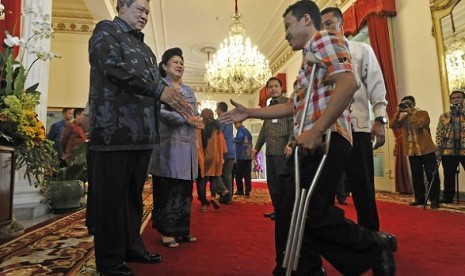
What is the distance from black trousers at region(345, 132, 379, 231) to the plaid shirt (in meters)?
0.45

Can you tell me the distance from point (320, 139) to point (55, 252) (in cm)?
163

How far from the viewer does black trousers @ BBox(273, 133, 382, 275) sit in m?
1.09

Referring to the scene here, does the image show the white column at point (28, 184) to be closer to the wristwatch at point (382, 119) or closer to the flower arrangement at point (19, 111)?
the flower arrangement at point (19, 111)

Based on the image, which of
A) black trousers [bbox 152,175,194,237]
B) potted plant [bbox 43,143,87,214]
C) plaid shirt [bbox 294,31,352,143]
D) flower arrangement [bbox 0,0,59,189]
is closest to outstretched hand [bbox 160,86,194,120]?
plaid shirt [bbox 294,31,352,143]

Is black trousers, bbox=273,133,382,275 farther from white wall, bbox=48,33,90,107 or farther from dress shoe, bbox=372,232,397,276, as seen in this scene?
white wall, bbox=48,33,90,107

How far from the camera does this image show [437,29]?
4.42 metres

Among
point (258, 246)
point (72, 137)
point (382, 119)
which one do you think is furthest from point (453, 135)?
point (72, 137)

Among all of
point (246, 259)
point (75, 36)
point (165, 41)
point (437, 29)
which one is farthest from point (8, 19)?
point (165, 41)

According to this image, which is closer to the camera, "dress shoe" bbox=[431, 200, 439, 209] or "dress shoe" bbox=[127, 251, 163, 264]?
"dress shoe" bbox=[127, 251, 163, 264]

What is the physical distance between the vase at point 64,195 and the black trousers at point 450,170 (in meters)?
4.14

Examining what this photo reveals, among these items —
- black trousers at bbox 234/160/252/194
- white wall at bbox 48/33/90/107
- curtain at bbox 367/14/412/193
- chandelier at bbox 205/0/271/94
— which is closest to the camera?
curtain at bbox 367/14/412/193

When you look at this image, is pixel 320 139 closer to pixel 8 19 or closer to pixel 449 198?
pixel 8 19

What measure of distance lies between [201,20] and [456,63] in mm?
5864

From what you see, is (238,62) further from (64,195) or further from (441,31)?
(64,195)
